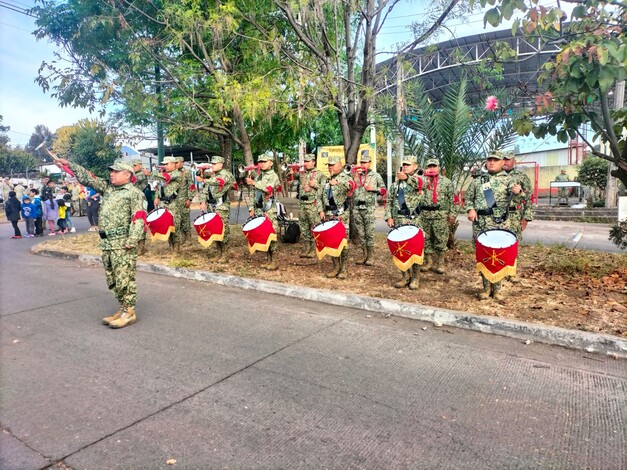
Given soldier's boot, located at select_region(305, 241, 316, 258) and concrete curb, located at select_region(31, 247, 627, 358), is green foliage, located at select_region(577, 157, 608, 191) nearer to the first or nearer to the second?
soldier's boot, located at select_region(305, 241, 316, 258)

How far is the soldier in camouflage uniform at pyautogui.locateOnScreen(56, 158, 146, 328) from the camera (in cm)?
491

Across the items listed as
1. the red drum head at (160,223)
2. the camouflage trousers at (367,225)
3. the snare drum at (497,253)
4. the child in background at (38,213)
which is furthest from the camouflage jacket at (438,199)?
the child in background at (38,213)

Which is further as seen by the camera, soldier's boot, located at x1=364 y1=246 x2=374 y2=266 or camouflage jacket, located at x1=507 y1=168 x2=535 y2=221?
soldier's boot, located at x1=364 y1=246 x2=374 y2=266

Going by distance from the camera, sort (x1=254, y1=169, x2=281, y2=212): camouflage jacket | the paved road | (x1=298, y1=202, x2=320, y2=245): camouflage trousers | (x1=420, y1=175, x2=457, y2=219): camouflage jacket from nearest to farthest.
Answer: the paved road
(x1=420, y1=175, x2=457, y2=219): camouflage jacket
(x1=254, y1=169, x2=281, y2=212): camouflage jacket
(x1=298, y1=202, x2=320, y2=245): camouflage trousers

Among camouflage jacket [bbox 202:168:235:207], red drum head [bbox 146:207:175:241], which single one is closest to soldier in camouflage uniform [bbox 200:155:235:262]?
camouflage jacket [bbox 202:168:235:207]

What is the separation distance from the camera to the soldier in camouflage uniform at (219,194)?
820 cm

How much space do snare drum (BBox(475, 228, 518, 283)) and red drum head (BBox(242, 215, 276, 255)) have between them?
10.5 ft

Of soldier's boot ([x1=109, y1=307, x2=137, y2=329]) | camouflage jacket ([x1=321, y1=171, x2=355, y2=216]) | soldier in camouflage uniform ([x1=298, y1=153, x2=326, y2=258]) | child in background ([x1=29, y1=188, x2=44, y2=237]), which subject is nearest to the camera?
soldier's boot ([x1=109, y1=307, x2=137, y2=329])

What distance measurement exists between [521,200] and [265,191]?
392 cm

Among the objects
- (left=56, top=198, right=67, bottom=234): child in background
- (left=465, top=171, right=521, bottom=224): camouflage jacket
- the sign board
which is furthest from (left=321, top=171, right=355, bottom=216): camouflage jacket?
(left=56, top=198, right=67, bottom=234): child in background

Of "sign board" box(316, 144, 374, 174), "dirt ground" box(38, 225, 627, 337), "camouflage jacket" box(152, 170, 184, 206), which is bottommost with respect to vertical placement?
"dirt ground" box(38, 225, 627, 337)

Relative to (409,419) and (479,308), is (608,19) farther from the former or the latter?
(409,419)

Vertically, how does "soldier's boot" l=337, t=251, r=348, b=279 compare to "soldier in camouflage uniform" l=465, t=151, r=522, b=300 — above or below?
below

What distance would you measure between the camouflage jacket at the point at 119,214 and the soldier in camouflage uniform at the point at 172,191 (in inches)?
161
